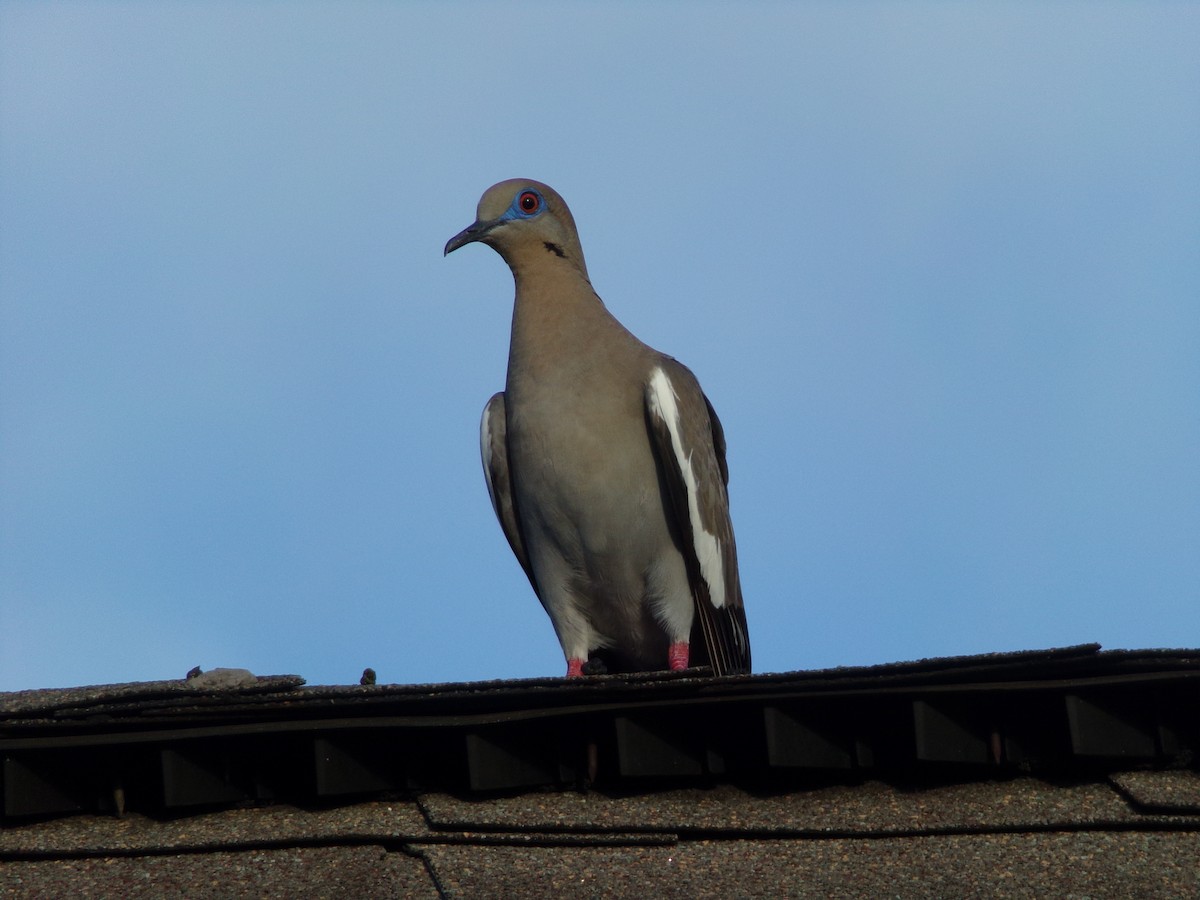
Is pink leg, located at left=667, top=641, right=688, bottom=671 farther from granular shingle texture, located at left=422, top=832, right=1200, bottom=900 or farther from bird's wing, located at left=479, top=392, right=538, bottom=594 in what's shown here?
granular shingle texture, located at left=422, top=832, right=1200, bottom=900

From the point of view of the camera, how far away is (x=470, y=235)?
27.2 feet

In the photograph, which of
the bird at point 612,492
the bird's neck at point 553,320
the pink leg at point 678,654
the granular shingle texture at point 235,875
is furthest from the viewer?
the bird's neck at point 553,320

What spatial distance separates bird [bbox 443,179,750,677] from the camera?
24.6ft

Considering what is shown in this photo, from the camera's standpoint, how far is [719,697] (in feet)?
15.4

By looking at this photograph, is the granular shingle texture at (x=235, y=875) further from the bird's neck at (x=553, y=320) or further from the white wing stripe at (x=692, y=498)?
the bird's neck at (x=553, y=320)

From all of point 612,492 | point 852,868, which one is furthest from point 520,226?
point 852,868

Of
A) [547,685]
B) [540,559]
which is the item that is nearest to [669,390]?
[540,559]

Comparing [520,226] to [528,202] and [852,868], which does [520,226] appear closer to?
[528,202]

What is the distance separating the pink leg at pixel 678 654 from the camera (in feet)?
25.0

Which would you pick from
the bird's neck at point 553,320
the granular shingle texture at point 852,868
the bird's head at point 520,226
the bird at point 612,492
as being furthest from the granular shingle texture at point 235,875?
the bird's head at point 520,226

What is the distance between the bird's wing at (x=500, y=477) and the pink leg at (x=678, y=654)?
32.1 inches

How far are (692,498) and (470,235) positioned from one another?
1.89 m

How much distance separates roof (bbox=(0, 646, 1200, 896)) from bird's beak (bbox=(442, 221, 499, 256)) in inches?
146

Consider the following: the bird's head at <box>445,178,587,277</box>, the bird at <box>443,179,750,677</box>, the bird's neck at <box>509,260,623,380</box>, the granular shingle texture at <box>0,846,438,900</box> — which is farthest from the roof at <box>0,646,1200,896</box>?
the bird's head at <box>445,178,587,277</box>
